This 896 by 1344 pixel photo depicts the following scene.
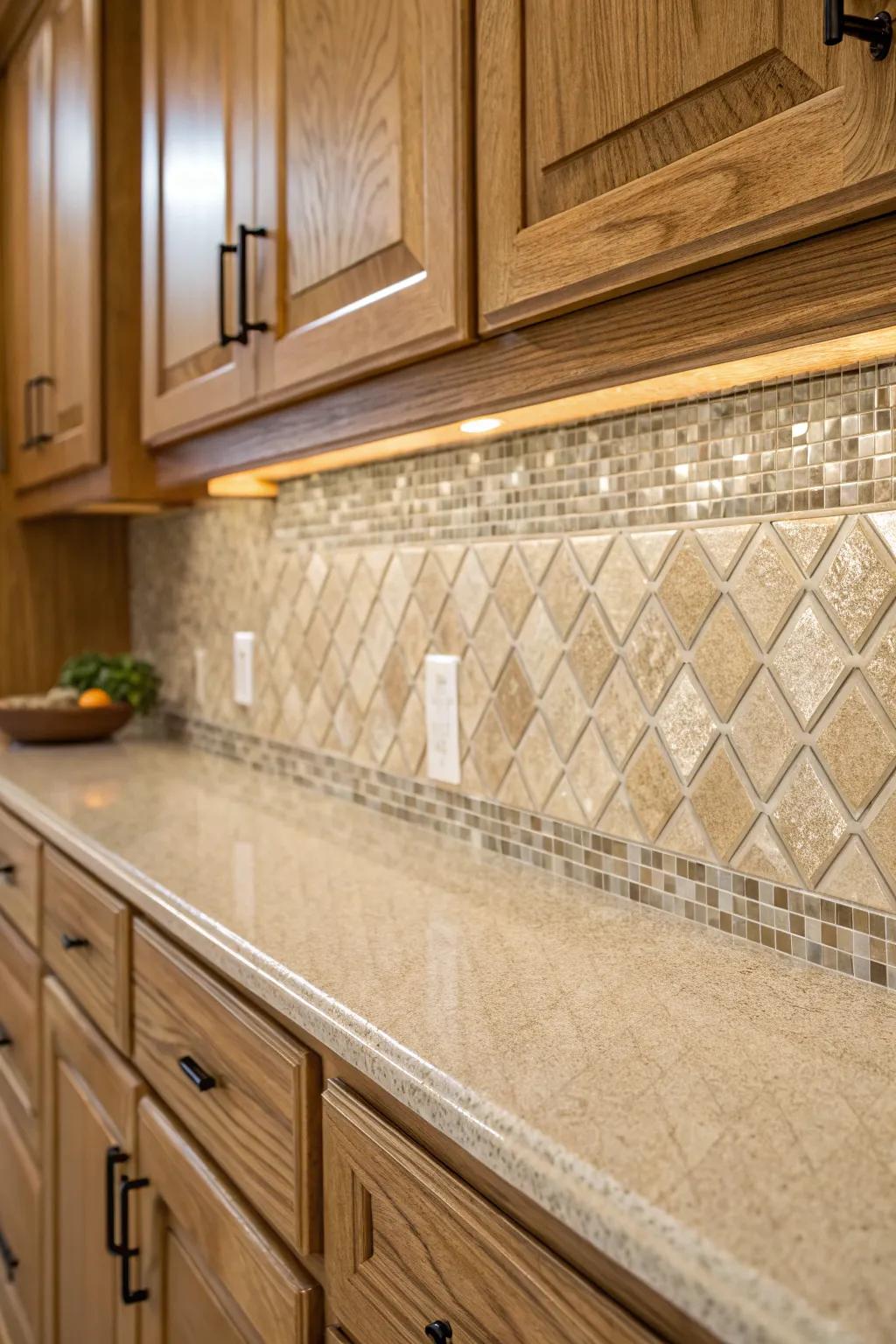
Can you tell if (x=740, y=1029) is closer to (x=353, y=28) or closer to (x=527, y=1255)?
(x=527, y=1255)

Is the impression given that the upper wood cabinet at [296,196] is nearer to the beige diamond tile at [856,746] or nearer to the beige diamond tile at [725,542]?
the beige diamond tile at [725,542]

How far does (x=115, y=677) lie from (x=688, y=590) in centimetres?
161

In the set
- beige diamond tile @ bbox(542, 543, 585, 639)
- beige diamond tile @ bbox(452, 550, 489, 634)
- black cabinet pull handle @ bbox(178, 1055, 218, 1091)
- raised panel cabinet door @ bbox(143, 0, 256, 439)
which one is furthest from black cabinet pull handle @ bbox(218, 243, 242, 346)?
black cabinet pull handle @ bbox(178, 1055, 218, 1091)

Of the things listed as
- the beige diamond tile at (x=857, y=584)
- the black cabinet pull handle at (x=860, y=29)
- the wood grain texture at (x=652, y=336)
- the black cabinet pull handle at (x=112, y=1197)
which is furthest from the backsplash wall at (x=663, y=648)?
the black cabinet pull handle at (x=112, y=1197)

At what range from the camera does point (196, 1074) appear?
1.01m

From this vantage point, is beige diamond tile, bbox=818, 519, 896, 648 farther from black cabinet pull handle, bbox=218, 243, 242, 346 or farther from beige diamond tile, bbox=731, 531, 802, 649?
black cabinet pull handle, bbox=218, 243, 242, 346

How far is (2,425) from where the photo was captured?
2.49 m

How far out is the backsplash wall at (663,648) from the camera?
2.81 feet

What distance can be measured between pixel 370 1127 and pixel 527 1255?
0.58 ft

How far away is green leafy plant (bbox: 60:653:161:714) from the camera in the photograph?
7.59 feet

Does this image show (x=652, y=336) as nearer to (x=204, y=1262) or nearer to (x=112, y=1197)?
(x=204, y=1262)

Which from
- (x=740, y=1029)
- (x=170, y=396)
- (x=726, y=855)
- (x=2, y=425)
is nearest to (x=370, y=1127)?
(x=740, y=1029)

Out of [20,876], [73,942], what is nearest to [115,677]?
[20,876]

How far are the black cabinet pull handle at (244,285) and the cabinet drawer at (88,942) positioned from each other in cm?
70
